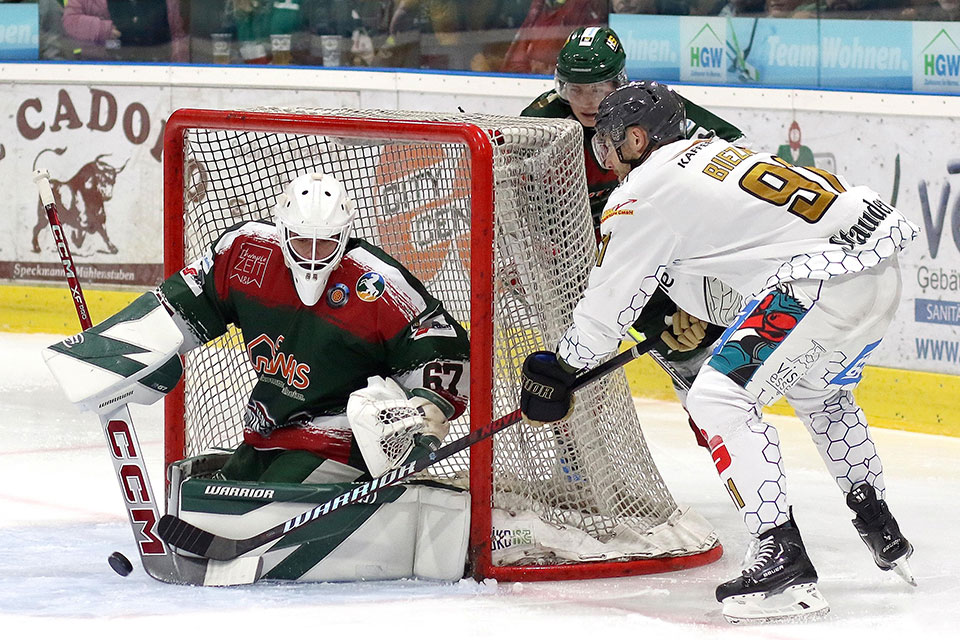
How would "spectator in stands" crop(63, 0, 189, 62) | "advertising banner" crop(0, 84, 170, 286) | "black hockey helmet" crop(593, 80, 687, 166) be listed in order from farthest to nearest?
"spectator in stands" crop(63, 0, 189, 62), "advertising banner" crop(0, 84, 170, 286), "black hockey helmet" crop(593, 80, 687, 166)

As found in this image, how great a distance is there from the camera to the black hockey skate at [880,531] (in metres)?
3.11

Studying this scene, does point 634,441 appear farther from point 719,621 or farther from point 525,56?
point 525,56

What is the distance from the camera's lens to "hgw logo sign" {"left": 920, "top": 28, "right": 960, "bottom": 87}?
4.77 meters

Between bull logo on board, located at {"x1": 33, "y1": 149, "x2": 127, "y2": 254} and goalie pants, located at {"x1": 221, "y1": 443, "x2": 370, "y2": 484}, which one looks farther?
bull logo on board, located at {"x1": 33, "y1": 149, "x2": 127, "y2": 254}

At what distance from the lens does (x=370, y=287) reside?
312 cm

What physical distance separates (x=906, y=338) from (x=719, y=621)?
2.21 meters

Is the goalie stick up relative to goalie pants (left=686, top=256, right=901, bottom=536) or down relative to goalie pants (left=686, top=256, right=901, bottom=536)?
down

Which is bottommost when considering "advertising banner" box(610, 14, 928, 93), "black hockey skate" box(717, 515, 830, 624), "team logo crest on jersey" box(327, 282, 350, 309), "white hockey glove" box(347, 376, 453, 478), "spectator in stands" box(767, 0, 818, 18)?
"black hockey skate" box(717, 515, 830, 624)

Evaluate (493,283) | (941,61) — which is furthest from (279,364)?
(941,61)

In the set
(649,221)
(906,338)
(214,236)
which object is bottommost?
(906,338)

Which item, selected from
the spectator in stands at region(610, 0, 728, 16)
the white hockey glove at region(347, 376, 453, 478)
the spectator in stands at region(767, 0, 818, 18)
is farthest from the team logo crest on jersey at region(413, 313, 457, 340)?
the spectator in stands at region(610, 0, 728, 16)

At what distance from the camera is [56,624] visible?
111 inches

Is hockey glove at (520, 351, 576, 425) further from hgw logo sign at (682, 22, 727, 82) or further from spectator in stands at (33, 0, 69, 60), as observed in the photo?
spectator in stands at (33, 0, 69, 60)

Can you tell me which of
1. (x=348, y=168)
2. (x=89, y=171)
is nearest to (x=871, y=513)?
(x=348, y=168)
